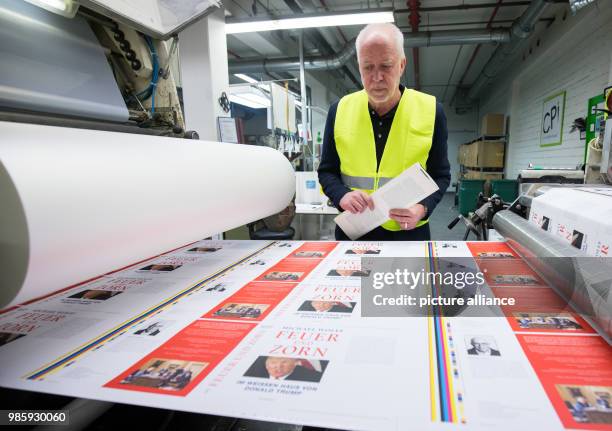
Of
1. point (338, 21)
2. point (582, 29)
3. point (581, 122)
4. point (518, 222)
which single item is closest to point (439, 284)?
point (518, 222)

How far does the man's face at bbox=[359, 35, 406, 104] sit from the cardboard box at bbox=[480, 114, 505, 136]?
7082 mm

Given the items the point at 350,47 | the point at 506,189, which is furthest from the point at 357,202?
the point at 350,47

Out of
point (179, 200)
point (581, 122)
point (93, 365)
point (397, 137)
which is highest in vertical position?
point (581, 122)

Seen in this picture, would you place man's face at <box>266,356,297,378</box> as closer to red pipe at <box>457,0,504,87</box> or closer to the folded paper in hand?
the folded paper in hand

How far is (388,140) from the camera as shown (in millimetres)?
1289

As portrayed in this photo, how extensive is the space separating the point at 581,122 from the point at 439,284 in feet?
13.6

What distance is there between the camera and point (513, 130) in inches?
277

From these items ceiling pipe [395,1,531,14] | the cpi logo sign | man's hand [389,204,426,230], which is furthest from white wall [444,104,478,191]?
man's hand [389,204,426,230]

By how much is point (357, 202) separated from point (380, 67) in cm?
47

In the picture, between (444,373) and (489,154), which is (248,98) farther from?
(444,373)

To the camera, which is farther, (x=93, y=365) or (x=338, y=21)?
(x=338, y=21)

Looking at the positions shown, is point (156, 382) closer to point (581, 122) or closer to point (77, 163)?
point (77, 163)

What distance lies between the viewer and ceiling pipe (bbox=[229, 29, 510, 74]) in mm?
5148

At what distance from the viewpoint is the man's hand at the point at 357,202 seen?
117cm
